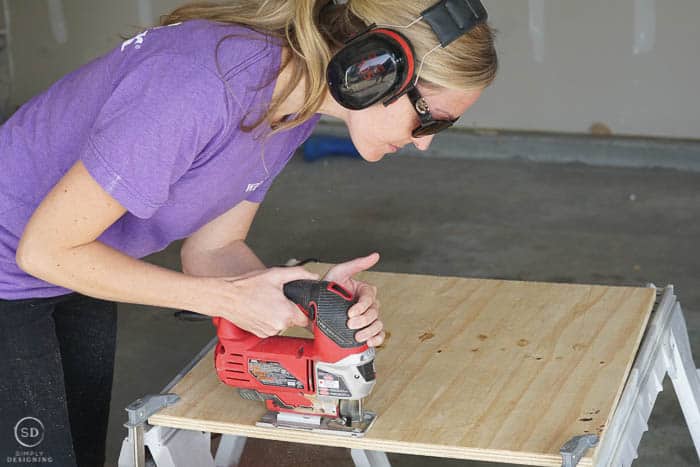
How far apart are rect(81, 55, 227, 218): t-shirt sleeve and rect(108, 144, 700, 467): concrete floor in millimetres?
2125

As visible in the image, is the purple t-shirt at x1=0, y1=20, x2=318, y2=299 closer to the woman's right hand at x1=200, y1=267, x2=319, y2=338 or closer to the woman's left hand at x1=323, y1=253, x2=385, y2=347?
the woman's right hand at x1=200, y1=267, x2=319, y2=338

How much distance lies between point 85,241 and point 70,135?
0.83 ft

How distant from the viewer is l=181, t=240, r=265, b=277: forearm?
2.11m

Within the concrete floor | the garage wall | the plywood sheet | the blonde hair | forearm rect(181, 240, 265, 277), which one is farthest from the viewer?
the garage wall

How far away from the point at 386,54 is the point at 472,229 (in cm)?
410

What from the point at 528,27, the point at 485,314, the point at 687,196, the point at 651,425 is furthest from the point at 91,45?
the point at 485,314

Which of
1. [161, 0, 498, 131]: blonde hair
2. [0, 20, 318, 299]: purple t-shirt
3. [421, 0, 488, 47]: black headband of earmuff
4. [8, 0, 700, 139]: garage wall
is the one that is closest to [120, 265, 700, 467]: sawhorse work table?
[0, 20, 318, 299]: purple t-shirt

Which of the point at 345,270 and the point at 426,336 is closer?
the point at 345,270

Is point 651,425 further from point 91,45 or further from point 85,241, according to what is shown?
point 91,45

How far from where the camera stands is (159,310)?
4707 millimetres

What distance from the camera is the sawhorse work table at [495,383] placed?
1.75m

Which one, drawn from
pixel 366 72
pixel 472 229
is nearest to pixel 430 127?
pixel 366 72

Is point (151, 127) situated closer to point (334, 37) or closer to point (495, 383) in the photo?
point (334, 37)

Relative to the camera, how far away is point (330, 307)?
5.66 feet
